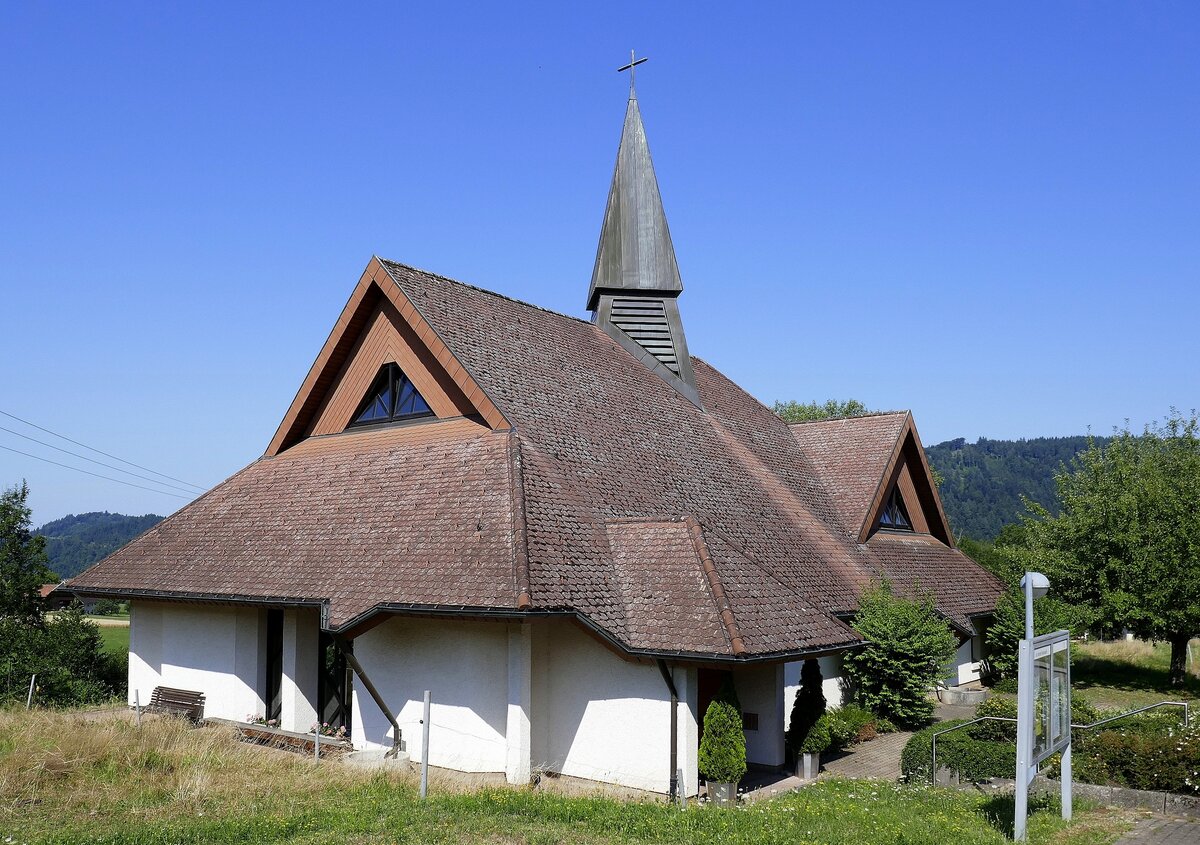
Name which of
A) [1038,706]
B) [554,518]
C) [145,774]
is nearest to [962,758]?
[1038,706]

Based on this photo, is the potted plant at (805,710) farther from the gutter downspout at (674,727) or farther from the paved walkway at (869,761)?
the gutter downspout at (674,727)

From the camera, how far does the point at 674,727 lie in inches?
480

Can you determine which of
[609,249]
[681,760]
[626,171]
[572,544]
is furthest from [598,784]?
[626,171]

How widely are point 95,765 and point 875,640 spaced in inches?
472

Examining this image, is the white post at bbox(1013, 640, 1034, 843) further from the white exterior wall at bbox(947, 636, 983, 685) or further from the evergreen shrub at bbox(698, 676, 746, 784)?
the white exterior wall at bbox(947, 636, 983, 685)

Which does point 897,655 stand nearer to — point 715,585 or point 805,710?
point 805,710

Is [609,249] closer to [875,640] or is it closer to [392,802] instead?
[875,640]

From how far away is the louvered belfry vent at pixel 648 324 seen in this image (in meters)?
23.6

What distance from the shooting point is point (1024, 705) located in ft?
31.4

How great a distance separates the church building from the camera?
12781mm

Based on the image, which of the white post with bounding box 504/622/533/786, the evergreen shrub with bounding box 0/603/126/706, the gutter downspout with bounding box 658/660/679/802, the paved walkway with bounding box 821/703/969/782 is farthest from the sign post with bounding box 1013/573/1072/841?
the evergreen shrub with bounding box 0/603/126/706

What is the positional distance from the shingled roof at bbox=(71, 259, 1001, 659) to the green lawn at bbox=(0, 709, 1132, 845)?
2.14 meters

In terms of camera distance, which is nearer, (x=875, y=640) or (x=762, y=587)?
(x=762, y=587)

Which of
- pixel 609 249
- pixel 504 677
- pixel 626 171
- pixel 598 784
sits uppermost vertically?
pixel 626 171
